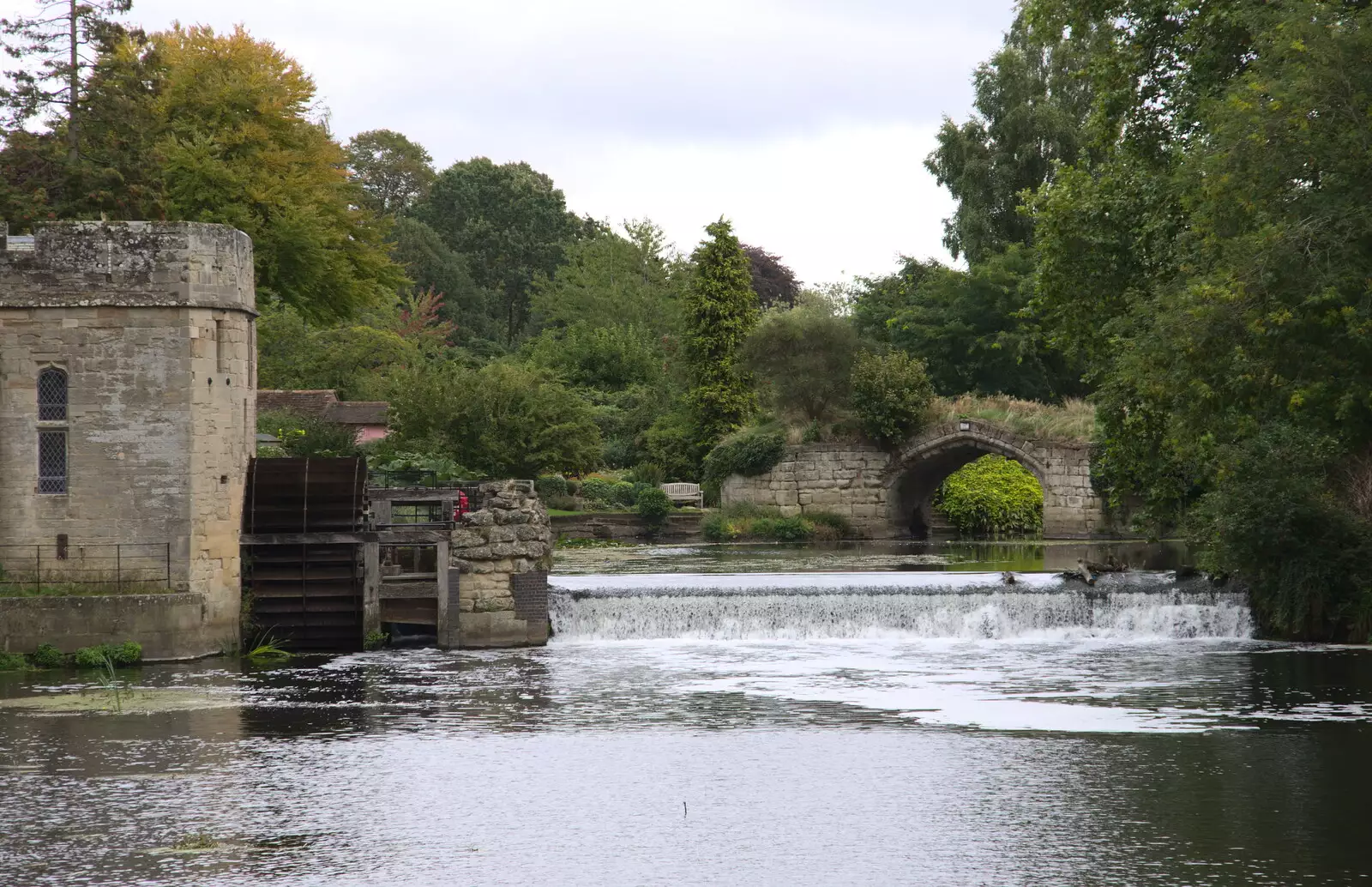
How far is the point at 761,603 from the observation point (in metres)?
23.5

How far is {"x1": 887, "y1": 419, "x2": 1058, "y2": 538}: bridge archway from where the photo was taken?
41406 millimetres

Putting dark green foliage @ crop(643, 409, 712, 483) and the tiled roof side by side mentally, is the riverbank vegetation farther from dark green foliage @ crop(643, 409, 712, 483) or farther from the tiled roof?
the tiled roof

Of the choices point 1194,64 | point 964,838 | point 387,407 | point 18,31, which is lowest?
point 964,838

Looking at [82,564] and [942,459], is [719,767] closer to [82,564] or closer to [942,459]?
[82,564]

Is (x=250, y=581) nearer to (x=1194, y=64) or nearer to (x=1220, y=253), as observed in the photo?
(x=1220, y=253)

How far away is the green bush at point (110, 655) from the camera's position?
774 inches

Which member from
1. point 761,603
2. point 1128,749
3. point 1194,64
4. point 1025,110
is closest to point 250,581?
point 761,603

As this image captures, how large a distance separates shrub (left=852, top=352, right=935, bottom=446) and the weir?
1811 centimetres

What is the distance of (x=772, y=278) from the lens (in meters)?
68.6

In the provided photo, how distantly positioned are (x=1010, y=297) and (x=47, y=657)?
3150 centimetres

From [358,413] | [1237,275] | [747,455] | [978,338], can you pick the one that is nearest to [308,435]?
[358,413]

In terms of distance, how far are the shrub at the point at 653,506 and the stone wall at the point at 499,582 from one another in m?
17.7

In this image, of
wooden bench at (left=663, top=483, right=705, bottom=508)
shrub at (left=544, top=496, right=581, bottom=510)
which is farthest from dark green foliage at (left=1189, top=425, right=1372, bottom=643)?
wooden bench at (left=663, top=483, right=705, bottom=508)

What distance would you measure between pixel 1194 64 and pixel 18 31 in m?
20.5
